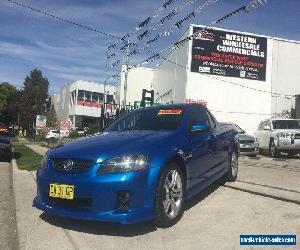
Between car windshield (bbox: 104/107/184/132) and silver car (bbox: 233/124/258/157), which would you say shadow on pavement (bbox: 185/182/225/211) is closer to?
car windshield (bbox: 104/107/184/132)

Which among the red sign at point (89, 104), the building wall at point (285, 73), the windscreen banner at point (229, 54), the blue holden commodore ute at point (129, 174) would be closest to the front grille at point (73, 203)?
the blue holden commodore ute at point (129, 174)

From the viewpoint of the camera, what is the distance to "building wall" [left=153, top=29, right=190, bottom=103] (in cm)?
3509

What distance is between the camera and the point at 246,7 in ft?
52.5

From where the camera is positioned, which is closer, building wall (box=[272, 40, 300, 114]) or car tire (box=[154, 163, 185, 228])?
car tire (box=[154, 163, 185, 228])

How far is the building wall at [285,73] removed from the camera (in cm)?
3594

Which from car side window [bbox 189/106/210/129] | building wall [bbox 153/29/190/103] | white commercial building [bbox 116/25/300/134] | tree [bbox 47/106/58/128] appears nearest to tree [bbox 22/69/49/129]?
tree [bbox 47/106/58/128]

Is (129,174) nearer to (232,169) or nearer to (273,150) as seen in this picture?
(232,169)

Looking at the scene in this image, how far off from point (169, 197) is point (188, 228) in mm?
435

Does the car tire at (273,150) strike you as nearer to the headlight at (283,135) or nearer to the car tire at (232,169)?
the headlight at (283,135)

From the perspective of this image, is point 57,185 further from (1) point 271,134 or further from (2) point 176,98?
(2) point 176,98

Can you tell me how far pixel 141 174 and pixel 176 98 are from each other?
33.3 metres

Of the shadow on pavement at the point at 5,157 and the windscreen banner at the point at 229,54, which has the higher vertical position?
the windscreen banner at the point at 229,54

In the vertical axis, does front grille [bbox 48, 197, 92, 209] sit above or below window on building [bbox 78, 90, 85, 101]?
below

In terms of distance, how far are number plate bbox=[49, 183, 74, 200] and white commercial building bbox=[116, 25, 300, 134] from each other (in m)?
29.6
